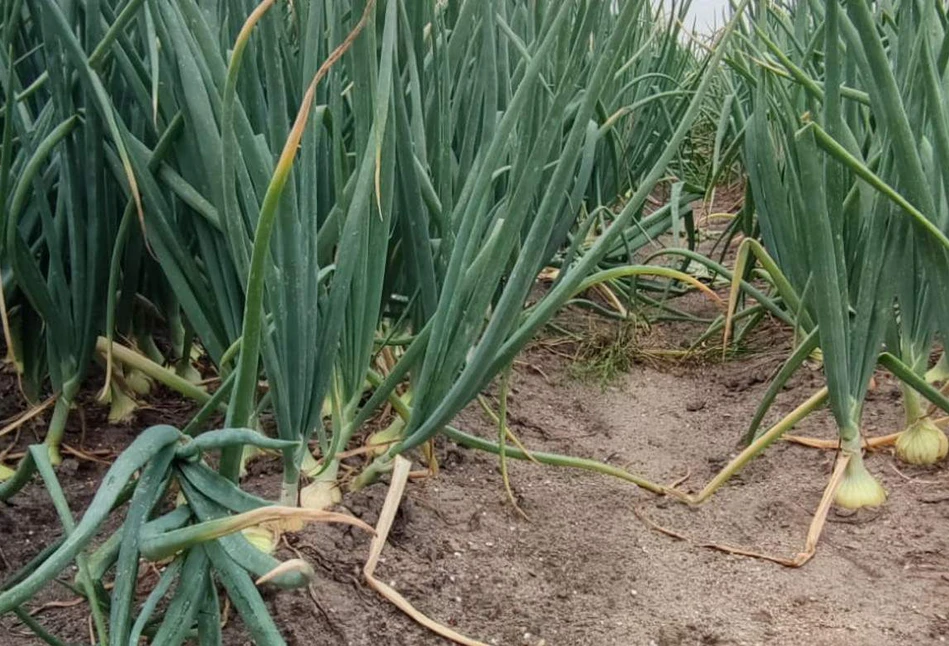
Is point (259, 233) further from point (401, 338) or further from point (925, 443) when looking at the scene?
point (925, 443)

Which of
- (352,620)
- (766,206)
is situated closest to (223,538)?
(352,620)

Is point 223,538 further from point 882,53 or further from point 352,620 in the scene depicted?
point 882,53

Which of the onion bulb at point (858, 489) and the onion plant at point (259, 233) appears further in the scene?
the onion bulb at point (858, 489)

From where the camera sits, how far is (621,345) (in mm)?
1390

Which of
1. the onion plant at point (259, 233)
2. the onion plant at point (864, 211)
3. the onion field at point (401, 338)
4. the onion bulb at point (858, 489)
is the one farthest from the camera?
the onion bulb at point (858, 489)

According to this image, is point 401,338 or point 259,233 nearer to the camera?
point 259,233

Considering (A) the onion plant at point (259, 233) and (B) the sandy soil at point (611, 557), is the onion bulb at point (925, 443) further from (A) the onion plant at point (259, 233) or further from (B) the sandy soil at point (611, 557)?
(A) the onion plant at point (259, 233)

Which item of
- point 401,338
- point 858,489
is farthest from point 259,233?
point 858,489

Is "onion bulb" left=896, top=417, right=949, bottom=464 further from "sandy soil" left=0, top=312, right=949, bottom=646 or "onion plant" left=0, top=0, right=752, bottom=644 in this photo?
"onion plant" left=0, top=0, right=752, bottom=644

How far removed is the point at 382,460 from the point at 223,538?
0.26 meters

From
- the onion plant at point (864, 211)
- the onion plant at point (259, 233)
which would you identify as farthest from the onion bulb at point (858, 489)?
the onion plant at point (259, 233)

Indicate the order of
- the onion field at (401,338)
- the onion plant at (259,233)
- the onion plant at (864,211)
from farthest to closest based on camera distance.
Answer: the onion plant at (864,211)
the onion field at (401,338)
the onion plant at (259,233)

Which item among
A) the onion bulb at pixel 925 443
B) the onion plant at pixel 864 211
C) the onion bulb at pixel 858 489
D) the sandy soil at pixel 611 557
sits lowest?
the sandy soil at pixel 611 557

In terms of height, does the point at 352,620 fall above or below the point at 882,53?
below
